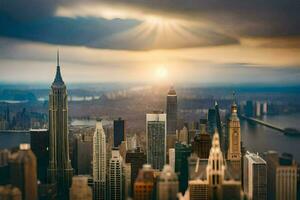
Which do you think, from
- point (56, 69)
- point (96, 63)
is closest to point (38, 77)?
point (56, 69)

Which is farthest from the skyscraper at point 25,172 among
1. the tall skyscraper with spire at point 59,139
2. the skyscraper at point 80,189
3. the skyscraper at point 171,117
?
the skyscraper at point 171,117

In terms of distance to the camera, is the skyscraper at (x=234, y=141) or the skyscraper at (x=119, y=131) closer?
the skyscraper at (x=234, y=141)

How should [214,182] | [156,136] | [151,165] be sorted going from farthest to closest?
[156,136] → [151,165] → [214,182]

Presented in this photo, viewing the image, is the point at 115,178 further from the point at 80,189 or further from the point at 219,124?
the point at 219,124

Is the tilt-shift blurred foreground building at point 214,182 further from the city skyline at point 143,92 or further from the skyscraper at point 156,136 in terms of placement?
the skyscraper at point 156,136

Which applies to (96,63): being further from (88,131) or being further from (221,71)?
(221,71)

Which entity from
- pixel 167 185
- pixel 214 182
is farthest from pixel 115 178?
pixel 214 182
